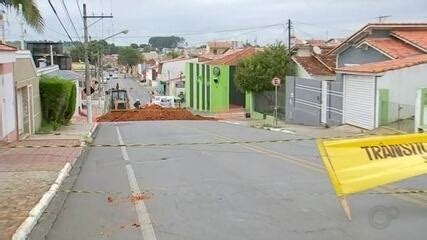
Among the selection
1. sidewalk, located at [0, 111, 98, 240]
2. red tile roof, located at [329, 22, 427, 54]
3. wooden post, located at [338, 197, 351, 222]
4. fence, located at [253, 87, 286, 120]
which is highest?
red tile roof, located at [329, 22, 427, 54]

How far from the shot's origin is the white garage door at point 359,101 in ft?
86.3

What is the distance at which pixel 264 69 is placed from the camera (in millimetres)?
42875

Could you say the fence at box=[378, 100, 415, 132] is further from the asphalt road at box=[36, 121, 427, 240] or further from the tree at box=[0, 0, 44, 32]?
the tree at box=[0, 0, 44, 32]

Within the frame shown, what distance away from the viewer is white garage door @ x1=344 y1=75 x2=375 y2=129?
26.3m

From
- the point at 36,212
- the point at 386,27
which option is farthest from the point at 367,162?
the point at 386,27

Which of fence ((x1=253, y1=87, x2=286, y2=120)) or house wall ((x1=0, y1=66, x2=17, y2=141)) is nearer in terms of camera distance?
house wall ((x1=0, y1=66, x2=17, y2=141))

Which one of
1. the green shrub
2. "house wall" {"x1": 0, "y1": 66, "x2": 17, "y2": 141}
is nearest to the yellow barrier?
"house wall" {"x1": 0, "y1": 66, "x2": 17, "y2": 141}

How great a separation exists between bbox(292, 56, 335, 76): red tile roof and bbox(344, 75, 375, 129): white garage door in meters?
9.32

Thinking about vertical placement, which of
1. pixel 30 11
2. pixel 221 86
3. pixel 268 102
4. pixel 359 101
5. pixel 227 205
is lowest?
pixel 268 102

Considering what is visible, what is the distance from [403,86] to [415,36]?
637cm

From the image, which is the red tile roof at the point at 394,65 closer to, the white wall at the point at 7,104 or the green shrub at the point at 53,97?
the green shrub at the point at 53,97

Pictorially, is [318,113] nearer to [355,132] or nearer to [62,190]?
[355,132]

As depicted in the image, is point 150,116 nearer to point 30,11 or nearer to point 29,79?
point 29,79

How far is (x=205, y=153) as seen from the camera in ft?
55.7
